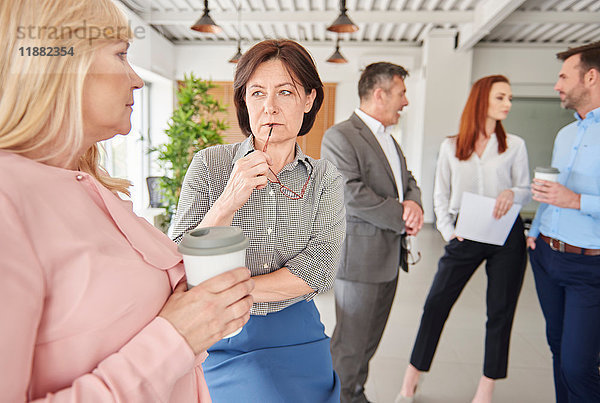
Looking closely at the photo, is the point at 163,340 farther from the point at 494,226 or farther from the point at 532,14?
the point at 532,14

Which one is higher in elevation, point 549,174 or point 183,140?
point 183,140

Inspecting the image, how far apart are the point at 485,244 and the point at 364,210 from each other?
2.90 ft

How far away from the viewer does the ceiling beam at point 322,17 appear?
23.7 feet

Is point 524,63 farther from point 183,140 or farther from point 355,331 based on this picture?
point 355,331

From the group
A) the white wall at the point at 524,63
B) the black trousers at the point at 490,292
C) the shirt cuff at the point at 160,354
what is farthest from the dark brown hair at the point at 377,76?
the white wall at the point at 524,63

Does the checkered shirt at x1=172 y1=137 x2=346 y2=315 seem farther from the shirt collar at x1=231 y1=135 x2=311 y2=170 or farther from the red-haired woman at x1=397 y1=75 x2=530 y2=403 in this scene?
the red-haired woman at x1=397 y1=75 x2=530 y2=403

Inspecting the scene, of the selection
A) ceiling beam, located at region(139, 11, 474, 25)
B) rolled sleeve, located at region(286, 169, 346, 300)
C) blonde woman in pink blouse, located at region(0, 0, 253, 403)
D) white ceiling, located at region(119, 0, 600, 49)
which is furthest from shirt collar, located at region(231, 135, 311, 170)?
ceiling beam, located at region(139, 11, 474, 25)

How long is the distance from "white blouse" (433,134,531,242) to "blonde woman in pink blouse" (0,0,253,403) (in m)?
2.19

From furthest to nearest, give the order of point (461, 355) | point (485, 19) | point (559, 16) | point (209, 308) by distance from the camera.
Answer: point (559, 16) → point (485, 19) → point (461, 355) → point (209, 308)

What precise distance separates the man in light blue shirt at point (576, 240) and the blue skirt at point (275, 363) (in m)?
1.44

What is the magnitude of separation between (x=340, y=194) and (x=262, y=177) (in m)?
0.45

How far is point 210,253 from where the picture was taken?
69cm

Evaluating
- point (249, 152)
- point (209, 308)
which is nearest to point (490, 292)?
point (249, 152)

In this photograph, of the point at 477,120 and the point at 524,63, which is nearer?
the point at 477,120
